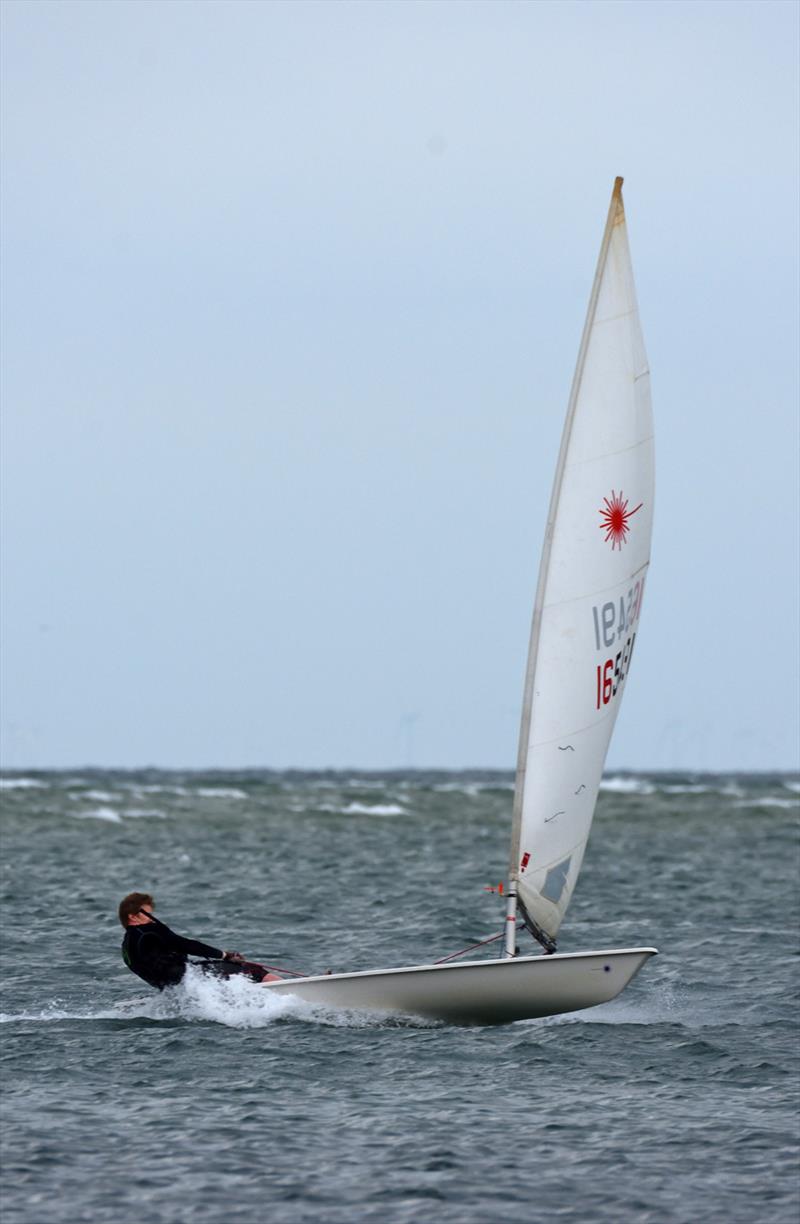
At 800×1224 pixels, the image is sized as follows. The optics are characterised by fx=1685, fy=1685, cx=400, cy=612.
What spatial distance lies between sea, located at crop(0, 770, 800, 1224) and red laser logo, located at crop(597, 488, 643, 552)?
16.5 feet

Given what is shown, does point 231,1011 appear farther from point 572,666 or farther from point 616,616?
point 616,616

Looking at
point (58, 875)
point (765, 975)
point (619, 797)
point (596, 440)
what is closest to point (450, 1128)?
point (596, 440)

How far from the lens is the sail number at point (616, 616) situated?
661 inches

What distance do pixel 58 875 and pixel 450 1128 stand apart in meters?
24.0

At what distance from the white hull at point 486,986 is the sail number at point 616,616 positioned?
122 inches

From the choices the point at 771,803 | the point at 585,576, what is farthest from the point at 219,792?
the point at 585,576

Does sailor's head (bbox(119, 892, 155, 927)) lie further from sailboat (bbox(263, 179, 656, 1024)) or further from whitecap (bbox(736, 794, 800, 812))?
whitecap (bbox(736, 794, 800, 812))

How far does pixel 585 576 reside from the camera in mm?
16578

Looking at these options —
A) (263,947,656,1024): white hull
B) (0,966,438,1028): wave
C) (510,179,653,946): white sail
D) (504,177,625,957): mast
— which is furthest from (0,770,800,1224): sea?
(510,179,653,946): white sail

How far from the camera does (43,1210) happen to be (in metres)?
11.1

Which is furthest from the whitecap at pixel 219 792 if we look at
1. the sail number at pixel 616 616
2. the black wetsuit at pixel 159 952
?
the sail number at pixel 616 616

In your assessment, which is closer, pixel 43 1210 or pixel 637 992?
pixel 43 1210

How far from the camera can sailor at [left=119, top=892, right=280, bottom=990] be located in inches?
675

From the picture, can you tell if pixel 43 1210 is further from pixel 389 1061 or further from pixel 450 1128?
pixel 389 1061
